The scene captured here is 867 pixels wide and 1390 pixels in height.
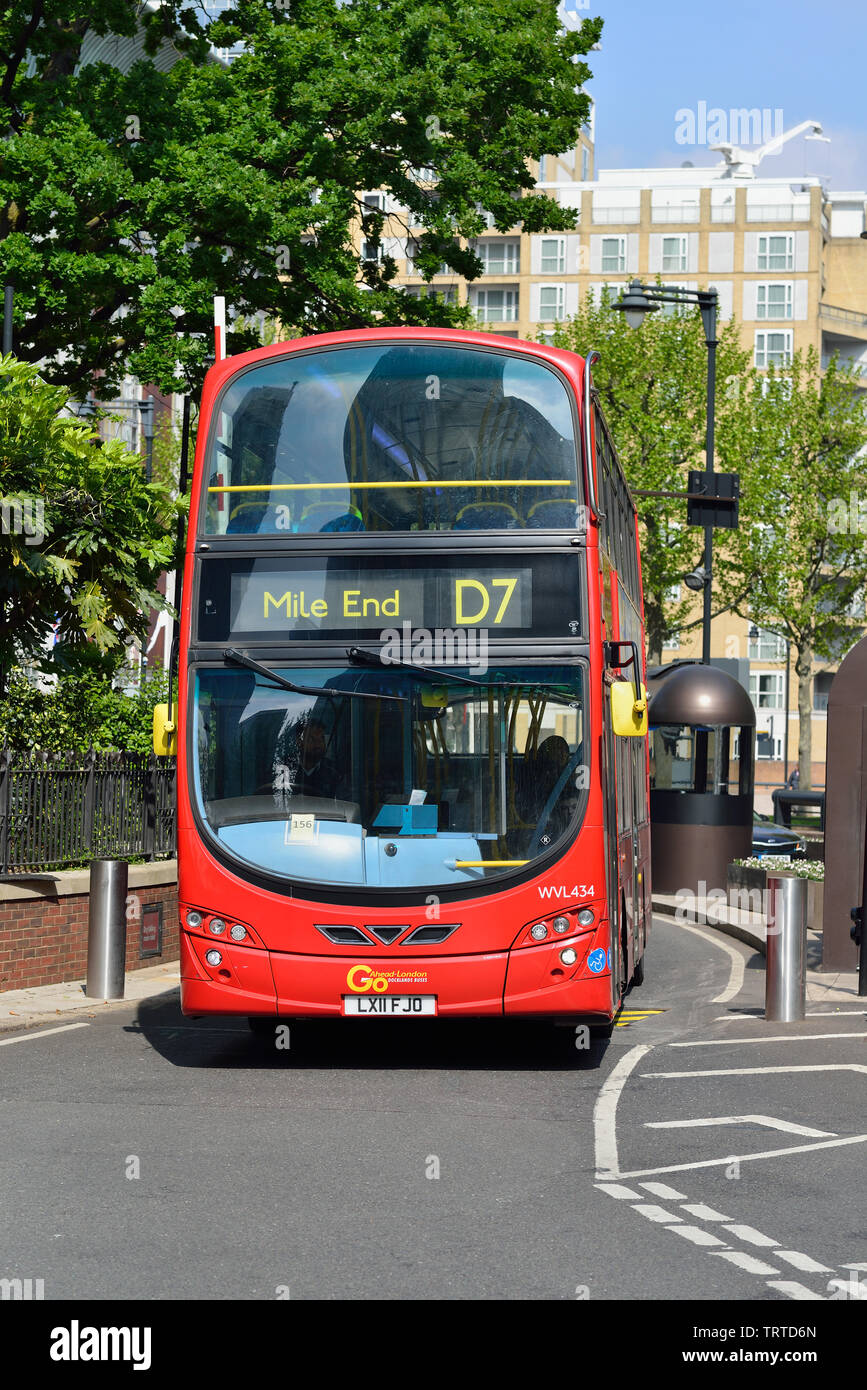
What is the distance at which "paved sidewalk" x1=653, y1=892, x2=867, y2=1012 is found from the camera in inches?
619

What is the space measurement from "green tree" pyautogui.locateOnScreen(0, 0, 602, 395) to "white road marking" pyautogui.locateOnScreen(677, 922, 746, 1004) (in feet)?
28.7

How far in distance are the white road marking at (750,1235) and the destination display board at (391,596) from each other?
4.61m

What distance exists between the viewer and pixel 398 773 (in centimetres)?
1084

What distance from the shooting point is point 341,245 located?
21.7 m

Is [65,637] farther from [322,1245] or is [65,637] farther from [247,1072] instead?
[322,1245]

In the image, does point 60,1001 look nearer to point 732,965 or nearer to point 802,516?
point 732,965

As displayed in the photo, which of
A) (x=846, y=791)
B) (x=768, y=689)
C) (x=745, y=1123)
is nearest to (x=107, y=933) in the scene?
(x=745, y=1123)

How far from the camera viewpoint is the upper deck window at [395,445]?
11.0 meters

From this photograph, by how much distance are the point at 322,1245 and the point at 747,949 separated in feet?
47.7

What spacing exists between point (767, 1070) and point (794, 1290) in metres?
5.61

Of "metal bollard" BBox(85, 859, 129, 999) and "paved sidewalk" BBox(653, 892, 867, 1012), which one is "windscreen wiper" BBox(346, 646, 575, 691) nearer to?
"metal bollard" BBox(85, 859, 129, 999)

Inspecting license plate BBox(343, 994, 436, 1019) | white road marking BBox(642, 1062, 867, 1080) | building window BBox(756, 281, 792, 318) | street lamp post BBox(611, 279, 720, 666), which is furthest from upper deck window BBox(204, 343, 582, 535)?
building window BBox(756, 281, 792, 318)
